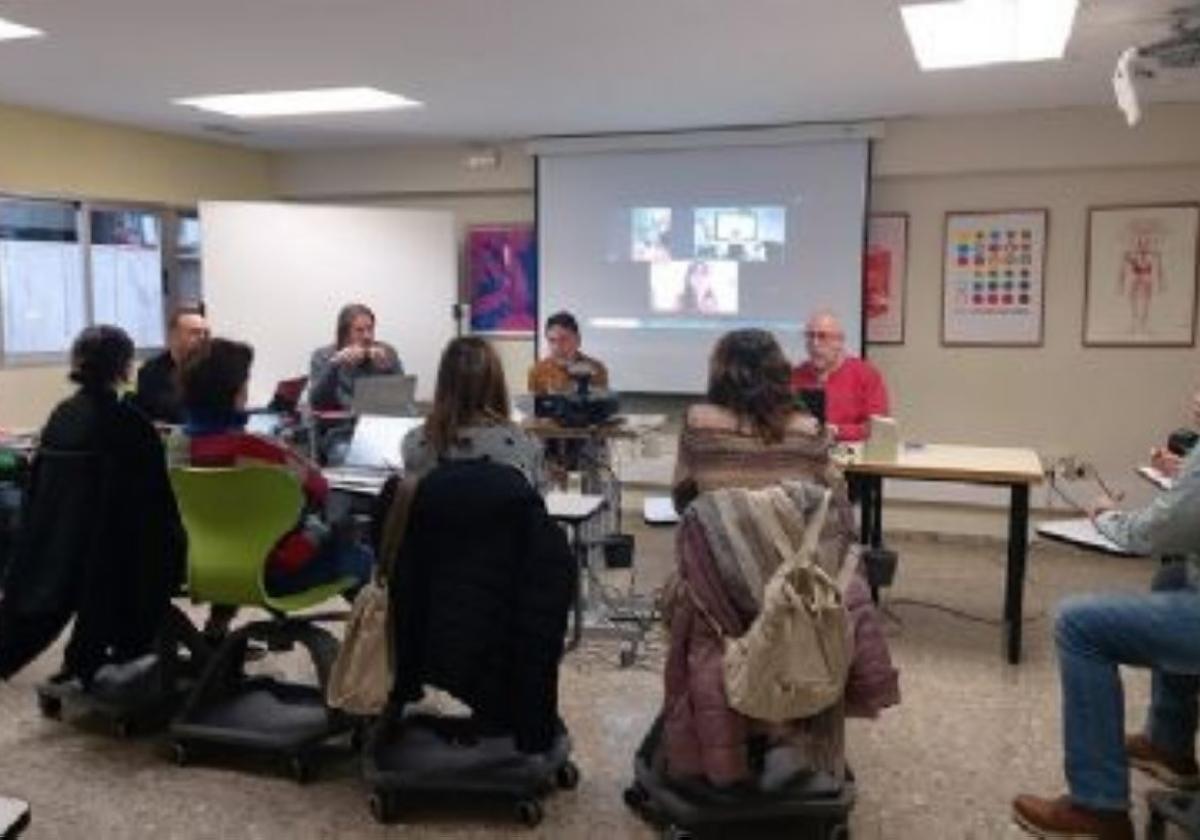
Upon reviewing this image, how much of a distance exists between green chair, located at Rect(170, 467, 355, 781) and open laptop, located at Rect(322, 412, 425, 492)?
491 millimetres

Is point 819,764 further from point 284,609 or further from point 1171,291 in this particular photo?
point 1171,291

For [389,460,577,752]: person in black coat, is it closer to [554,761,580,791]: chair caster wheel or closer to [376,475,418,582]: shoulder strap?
[376,475,418,582]: shoulder strap

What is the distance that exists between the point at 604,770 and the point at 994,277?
3870mm

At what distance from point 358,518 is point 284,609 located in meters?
0.43

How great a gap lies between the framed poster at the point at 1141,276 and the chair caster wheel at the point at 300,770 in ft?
14.9

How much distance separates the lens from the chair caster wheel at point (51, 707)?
3496 millimetres

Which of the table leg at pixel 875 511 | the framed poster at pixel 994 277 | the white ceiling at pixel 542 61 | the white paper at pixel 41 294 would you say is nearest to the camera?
the white ceiling at pixel 542 61

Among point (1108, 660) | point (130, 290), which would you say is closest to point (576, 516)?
point (1108, 660)

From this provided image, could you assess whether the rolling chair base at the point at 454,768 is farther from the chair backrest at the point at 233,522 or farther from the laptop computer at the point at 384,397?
the laptop computer at the point at 384,397

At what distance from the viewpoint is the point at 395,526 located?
2684 mm

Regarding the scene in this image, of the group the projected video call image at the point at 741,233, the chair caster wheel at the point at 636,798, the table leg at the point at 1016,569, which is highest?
the projected video call image at the point at 741,233

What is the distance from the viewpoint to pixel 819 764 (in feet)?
8.32

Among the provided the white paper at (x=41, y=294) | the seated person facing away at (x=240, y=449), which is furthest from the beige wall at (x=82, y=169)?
the seated person facing away at (x=240, y=449)

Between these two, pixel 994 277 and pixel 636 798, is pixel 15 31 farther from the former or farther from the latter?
pixel 994 277
